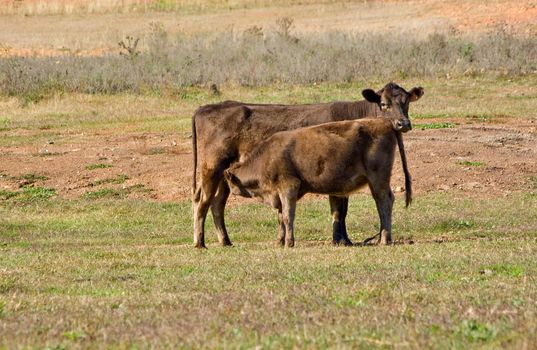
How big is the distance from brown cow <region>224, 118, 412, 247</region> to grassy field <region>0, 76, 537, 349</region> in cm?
74

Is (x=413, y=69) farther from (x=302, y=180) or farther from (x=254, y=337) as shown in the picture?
(x=254, y=337)

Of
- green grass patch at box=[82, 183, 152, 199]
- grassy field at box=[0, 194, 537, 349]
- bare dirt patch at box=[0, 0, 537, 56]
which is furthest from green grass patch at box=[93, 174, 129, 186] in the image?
bare dirt patch at box=[0, 0, 537, 56]

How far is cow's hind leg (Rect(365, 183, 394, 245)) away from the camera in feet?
52.9

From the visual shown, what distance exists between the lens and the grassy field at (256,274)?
816 centimetres

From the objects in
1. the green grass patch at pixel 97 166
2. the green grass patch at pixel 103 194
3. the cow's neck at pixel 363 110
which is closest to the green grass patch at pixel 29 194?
the green grass patch at pixel 103 194

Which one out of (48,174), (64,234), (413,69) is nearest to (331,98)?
(413,69)

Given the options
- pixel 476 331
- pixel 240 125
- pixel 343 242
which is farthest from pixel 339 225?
pixel 476 331

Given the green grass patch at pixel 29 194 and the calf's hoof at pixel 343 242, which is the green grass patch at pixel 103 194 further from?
the calf's hoof at pixel 343 242

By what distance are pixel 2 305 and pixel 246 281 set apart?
2.60 meters

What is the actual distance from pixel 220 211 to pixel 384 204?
2.82 metres

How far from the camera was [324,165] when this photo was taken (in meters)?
16.2

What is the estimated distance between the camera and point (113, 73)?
122 feet

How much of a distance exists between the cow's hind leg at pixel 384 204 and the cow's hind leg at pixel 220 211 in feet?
8.43

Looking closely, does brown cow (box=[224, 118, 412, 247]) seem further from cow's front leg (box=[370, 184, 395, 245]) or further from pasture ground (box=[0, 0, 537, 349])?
pasture ground (box=[0, 0, 537, 349])
